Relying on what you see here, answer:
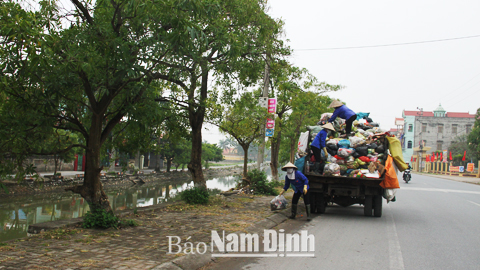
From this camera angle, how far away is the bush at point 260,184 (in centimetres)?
1501

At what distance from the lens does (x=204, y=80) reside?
12.4 m

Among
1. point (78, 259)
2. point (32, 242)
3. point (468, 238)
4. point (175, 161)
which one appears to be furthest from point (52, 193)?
point (468, 238)

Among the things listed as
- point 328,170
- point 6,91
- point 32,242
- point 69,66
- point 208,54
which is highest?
point 208,54

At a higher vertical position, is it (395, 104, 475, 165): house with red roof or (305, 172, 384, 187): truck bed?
(395, 104, 475, 165): house with red roof

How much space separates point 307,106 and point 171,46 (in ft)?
48.3

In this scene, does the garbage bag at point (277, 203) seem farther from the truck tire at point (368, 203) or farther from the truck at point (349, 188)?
the truck tire at point (368, 203)

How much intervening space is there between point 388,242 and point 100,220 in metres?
5.75

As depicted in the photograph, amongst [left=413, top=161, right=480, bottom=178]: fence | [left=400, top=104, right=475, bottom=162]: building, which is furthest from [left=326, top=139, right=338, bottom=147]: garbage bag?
[left=400, top=104, right=475, bottom=162]: building

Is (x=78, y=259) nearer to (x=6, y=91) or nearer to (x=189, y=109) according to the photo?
(x=6, y=91)

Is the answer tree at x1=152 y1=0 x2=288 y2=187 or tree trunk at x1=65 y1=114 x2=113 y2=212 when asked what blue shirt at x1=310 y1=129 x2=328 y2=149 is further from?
tree trunk at x1=65 y1=114 x2=113 y2=212

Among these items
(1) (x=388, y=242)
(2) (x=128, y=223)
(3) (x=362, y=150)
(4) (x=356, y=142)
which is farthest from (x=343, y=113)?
(2) (x=128, y=223)

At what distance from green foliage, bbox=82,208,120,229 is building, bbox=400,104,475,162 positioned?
73.3 metres

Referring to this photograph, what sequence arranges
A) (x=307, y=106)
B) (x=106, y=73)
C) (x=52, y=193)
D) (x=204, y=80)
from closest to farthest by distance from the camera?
(x=106, y=73) < (x=204, y=80) < (x=307, y=106) < (x=52, y=193)

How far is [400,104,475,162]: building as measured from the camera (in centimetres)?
7081
